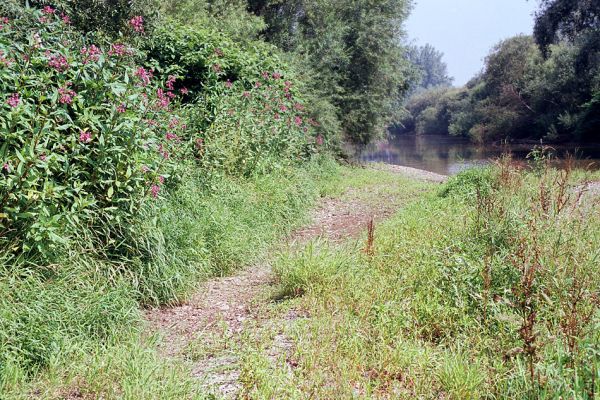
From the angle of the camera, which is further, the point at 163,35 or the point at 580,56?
the point at 580,56

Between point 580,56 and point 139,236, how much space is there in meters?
26.9

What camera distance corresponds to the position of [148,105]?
4438 millimetres

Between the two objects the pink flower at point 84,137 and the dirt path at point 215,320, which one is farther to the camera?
the pink flower at point 84,137

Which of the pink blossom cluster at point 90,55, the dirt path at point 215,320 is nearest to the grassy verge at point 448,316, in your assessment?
the dirt path at point 215,320

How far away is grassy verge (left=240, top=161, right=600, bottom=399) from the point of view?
8.37 ft

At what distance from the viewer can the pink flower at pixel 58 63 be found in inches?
144

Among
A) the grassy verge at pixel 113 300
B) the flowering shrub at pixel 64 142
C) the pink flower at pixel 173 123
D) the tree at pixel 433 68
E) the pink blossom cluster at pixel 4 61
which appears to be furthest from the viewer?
the tree at pixel 433 68

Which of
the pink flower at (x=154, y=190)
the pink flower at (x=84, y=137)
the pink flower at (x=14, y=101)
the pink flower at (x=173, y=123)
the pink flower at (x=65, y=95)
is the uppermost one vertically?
the pink flower at (x=65, y=95)

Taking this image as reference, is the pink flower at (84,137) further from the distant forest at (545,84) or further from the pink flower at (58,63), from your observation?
the distant forest at (545,84)

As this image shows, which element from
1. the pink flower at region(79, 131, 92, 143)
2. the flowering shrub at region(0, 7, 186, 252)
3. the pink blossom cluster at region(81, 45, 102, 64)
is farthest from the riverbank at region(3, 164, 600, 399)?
the pink blossom cluster at region(81, 45, 102, 64)

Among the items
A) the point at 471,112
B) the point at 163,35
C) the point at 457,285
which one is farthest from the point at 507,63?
the point at 457,285

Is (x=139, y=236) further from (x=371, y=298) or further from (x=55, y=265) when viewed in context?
(x=371, y=298)

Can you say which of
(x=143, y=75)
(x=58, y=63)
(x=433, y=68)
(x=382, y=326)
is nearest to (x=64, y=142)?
(x=58, y=63)

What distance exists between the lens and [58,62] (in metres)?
3.70
